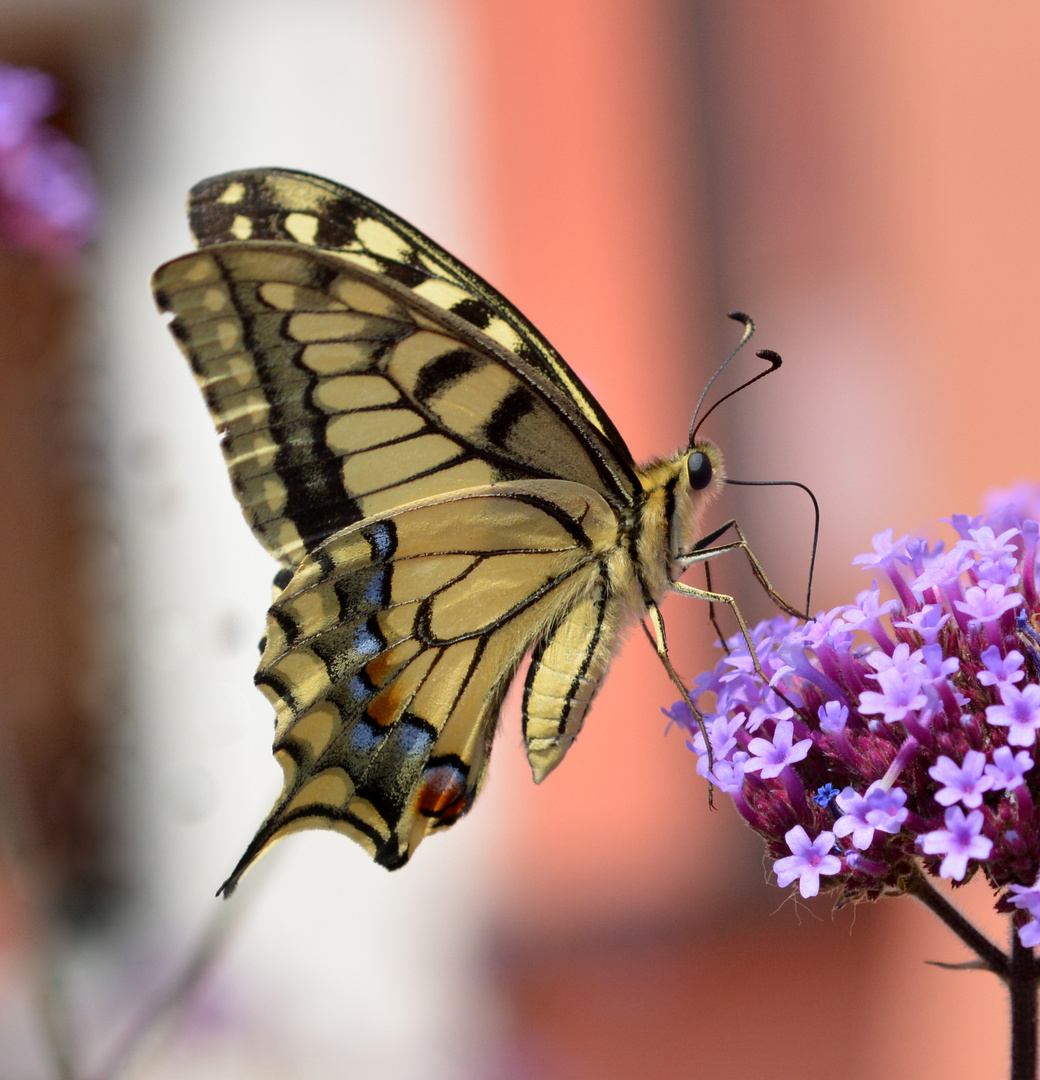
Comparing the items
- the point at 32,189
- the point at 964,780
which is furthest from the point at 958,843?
the point at 32,189

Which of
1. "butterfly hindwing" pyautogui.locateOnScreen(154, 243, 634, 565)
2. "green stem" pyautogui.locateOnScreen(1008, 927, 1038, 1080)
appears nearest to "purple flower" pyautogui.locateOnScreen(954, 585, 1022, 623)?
"green stem" pyautogui.locateOnScreen(1008, 927, 1038, 1080)

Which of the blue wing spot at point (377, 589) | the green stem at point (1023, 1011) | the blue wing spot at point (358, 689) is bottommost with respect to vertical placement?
the green stem at point (1023, 1011)

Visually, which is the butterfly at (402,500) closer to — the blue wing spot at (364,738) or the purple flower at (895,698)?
the blue wing spot at (364,738)

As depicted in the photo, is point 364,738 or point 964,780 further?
point 364,738

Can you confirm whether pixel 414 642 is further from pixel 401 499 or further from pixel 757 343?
pixel 757 343

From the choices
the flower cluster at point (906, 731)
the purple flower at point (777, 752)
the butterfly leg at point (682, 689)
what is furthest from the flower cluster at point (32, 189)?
the purple flower at point (777, 752)

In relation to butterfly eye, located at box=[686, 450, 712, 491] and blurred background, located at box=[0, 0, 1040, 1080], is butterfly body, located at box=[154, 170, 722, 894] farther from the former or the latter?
blurred background, located at box=[0, 0, 1040, 1080]

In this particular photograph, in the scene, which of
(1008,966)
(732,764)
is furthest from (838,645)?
(1008,966)
